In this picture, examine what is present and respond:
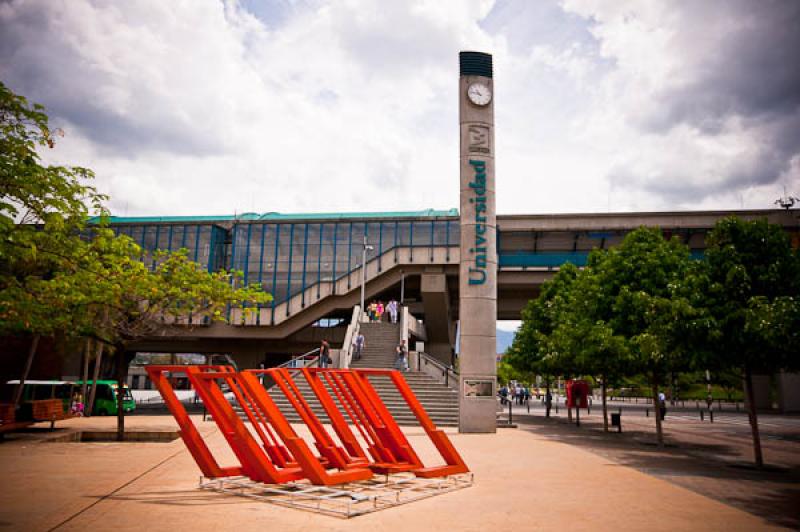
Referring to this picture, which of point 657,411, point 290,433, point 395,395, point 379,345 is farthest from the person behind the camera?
point 379,345

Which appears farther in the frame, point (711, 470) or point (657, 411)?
point (657, 411)

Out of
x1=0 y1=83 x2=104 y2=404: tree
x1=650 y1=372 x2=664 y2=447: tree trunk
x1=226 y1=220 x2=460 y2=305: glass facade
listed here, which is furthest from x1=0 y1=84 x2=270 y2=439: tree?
x1=226 y1=220 x2=460 y2=305: glass facade

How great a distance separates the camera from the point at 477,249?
69.8 feet

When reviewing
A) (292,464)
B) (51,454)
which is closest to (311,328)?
(51,454)

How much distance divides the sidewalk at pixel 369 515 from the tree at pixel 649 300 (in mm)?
3941

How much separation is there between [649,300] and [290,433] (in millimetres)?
11144

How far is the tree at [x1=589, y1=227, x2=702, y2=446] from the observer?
48.4 feet

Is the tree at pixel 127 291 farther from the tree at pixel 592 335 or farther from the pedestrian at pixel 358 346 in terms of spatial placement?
the tree at pixel 592 335

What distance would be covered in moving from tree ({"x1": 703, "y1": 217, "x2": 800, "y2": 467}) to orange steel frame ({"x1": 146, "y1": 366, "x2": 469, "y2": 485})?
7.28 meters

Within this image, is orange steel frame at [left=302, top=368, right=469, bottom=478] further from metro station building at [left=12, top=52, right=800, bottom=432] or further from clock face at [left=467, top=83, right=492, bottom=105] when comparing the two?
metro station building at [left=12, top=52, right=800, bottom=432]

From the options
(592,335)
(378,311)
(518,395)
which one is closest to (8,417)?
(592,335)

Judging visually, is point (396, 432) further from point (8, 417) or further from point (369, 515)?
point (8, 417)

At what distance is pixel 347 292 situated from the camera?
127 ft

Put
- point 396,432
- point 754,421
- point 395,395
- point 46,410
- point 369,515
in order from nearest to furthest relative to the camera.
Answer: point 369,515, point 396,432, point 754,421, point 46,410, point 395,395
